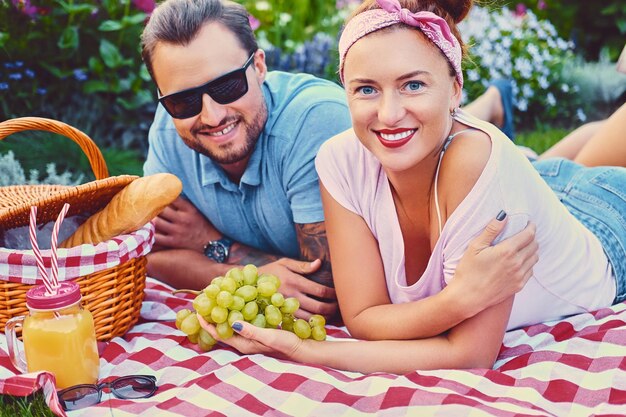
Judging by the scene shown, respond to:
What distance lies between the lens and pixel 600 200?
3.07 m

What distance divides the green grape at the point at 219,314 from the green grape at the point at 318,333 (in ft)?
1.05

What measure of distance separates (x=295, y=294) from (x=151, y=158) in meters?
1.05

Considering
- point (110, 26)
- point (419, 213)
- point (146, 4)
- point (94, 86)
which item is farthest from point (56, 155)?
point (419, 213)

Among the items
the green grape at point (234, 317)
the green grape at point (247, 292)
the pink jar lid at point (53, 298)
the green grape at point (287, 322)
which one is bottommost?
the green grape at point (287, 322)

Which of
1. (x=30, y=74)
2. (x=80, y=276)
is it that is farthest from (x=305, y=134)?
(x=30, y=74)

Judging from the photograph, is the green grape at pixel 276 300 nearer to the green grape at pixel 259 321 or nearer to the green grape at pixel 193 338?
the green grape at pixel 259 321

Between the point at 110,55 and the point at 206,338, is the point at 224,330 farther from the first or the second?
the point at 110,55

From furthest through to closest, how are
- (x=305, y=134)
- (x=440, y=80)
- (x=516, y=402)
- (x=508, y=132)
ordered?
(x=508, y=132), (x=305, y=134), (x=440, y=80), (x=516, y=402)

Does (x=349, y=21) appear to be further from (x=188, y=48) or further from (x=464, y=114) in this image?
(x=188, y=48)

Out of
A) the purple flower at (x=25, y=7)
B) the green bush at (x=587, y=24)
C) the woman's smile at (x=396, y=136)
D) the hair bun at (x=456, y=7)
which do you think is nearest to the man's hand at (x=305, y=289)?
the woman's smile at (x=396, y=136)

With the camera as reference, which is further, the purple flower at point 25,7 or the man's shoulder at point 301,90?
the purple flower at point 25,7

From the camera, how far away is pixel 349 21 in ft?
7.82

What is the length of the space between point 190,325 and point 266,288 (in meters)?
0.31

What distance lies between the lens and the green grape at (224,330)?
2510mm
